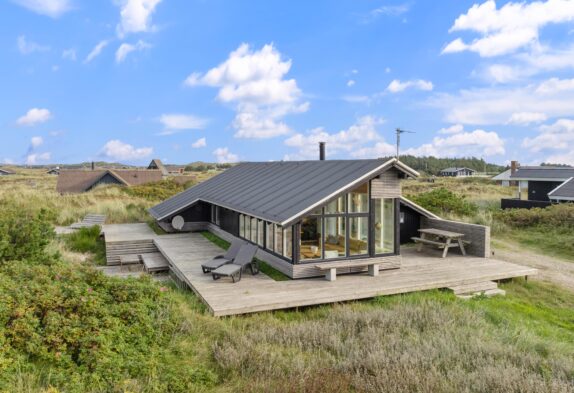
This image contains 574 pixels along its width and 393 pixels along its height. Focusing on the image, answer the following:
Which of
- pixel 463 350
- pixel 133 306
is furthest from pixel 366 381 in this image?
pixel 133 306

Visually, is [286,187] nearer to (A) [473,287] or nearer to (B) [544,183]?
(A) [473,287]

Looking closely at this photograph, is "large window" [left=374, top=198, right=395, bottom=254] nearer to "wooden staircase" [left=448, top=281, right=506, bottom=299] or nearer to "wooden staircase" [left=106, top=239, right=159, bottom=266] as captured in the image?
"wooden staircase" [left=448, top=281, right=506, bottom=299]

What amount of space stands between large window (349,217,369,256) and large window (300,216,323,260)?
78 cm

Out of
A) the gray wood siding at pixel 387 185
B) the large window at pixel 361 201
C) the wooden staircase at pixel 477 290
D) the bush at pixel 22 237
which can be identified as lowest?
the wooden staircase at pixel 477 290

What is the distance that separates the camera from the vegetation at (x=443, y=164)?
97.4m

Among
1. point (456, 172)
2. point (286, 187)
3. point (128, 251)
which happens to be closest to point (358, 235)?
point (286, 187)

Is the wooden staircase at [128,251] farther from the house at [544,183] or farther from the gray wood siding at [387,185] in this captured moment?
the house at [544,183]

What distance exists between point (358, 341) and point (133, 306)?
330cm

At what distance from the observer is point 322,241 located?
976 cm

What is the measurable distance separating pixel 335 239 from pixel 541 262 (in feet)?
25.2

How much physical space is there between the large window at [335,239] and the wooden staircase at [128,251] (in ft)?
23.5

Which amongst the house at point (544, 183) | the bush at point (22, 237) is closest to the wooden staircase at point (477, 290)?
the bush at point (22, 237)

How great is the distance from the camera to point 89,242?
52.4 feet

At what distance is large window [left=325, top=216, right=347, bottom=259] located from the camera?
32.4ft
